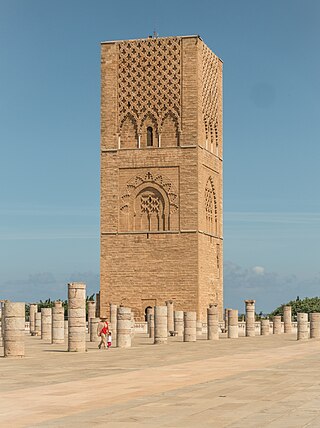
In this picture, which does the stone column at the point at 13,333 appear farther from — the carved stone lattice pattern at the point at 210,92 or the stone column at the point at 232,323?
the carved stone lattice pattern at the point at 210,92

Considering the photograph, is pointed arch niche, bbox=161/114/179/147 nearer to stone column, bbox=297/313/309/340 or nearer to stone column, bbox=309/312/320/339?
stone column, bbox=309/312/320/339

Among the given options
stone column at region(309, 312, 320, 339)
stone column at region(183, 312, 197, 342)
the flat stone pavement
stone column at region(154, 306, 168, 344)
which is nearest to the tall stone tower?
stone column at region(309, 312, 320, 339)

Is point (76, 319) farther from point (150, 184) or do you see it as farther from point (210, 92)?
point (210, 92)

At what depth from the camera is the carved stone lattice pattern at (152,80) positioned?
Answer: 160 ft

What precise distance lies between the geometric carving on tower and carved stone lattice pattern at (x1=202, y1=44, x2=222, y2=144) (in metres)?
4.16

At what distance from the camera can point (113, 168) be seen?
161 ft

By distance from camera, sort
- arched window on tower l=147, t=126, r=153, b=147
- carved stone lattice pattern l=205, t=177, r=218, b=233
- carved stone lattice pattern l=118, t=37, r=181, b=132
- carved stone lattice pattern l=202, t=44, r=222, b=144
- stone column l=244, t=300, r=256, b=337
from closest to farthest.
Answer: stone column l=244, t=300, r=256, b=337 → carved stone lattice pattern l=118, t=37, r=181, b=132 → arched window on tower l=147, t=126, r=153, b=147 → carved stone lattice pattern l=202, t=44, r=222, b=144 → carved stone lattice pattern l=205, t=177, r=218, b=233

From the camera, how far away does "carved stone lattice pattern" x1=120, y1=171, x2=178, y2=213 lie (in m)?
48.5

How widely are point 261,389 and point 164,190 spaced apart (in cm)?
3695

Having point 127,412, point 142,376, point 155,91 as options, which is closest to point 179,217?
point 155,91

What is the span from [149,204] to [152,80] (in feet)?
Answer: 19.8

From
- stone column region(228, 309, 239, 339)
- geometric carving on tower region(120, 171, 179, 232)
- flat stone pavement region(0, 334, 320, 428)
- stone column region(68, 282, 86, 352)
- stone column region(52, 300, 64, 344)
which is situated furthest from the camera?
geometric carving on tower region(120, 171, 179, 232)

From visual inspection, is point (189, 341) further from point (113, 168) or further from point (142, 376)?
point (113, 168)

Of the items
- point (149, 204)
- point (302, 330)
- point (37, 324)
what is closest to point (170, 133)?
point (149, 204)
